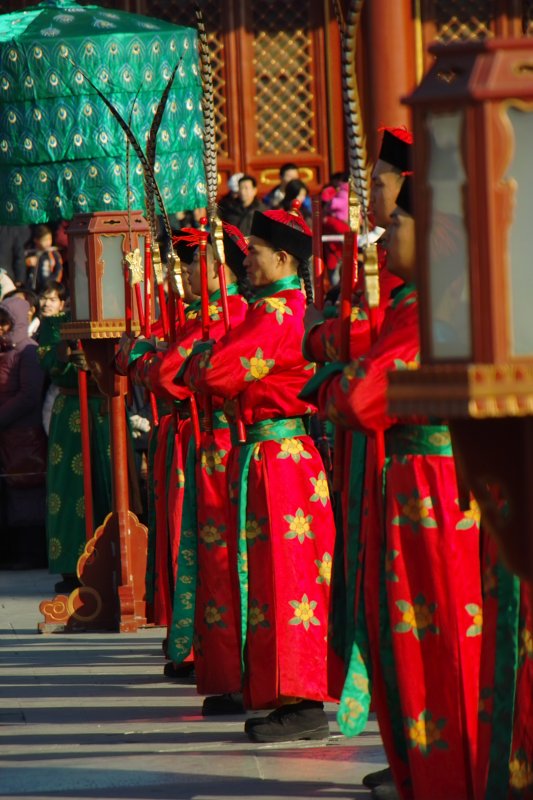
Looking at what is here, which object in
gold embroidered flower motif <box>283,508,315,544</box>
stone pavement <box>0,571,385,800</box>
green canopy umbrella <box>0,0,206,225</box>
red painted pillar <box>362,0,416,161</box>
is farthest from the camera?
red painted pillar <box>362,0,416,161</box>

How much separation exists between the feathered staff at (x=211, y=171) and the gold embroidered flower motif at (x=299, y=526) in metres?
0.28

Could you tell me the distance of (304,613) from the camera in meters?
5.26

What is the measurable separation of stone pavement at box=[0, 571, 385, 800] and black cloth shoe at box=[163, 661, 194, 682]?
53 millimetres

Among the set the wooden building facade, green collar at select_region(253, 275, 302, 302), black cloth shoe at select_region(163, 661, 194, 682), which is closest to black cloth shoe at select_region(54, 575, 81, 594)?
black cloth shoe at select_region(163, 661, 194, 682)

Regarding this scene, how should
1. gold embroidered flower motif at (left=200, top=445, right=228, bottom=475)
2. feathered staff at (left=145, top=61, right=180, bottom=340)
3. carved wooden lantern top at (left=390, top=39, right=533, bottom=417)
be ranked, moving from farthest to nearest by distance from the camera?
feathered staff at (left=145, top=61, right=180, bottom=340), gold embroidered flower motif at (left=200, top=445, right=228, bottom=475), carved wooden lantern top at (left=390, top=39, right=533, bottom=417)

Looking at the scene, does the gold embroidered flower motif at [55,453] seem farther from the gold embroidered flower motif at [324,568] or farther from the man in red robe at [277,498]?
the gold embroidered flower motif at [324,568]

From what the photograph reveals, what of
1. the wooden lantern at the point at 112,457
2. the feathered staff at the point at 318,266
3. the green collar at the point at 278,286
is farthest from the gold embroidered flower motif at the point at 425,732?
the wooden lantern at the point at 112,457

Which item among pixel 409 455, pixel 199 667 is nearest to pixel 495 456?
pixel 409 455

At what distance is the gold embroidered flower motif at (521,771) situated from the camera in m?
3.34

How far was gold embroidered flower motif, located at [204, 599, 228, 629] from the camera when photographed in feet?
18.4

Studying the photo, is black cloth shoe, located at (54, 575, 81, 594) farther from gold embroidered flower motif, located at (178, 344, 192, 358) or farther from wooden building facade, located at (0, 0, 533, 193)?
wooden building facade, located at (0, 0, 533, 193)

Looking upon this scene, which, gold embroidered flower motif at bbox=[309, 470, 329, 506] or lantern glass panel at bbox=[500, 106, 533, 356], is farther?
gold embroidered flower motif at bbox=[309, 470, 329, 506]

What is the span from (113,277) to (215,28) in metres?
6.98

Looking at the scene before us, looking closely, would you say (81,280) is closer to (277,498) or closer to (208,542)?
(208,542)
